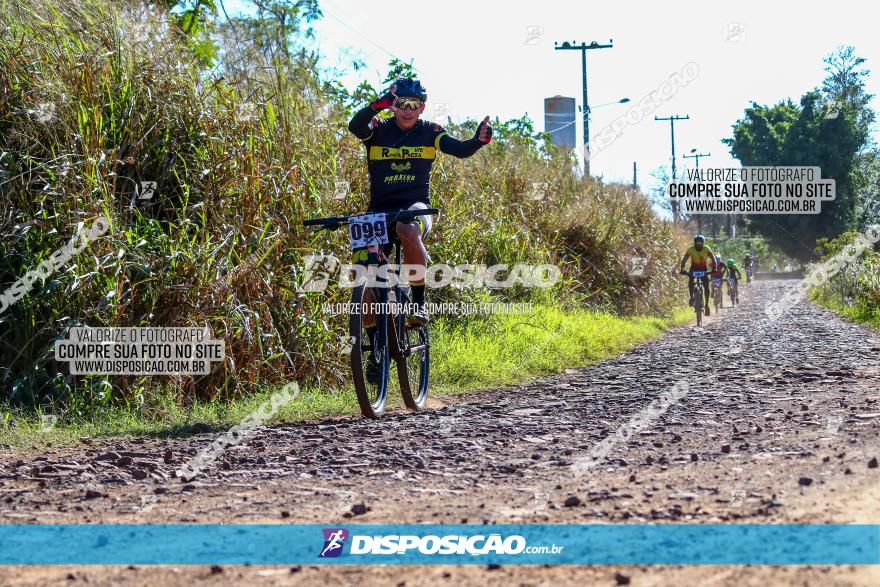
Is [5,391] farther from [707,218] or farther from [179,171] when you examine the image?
[707,218]

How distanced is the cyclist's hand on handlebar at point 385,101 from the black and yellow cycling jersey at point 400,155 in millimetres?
185

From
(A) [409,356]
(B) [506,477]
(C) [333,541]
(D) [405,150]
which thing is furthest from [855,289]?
(C) [333,541]

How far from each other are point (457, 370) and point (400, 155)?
2.99m

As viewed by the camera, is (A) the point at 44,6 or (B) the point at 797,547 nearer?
(B) the point at 797,547

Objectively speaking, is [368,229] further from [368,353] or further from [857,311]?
[857,311]

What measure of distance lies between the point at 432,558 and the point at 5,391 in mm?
4576

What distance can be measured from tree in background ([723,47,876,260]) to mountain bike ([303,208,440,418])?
178 ft

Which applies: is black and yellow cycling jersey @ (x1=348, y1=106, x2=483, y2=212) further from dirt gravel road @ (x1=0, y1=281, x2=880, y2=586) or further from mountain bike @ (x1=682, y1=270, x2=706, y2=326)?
mountain bike @ (x1=682, y1=270, x2=706, y2=326)

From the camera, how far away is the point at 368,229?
672 cm

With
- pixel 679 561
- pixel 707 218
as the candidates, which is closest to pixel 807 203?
pixel 707 218

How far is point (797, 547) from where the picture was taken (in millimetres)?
3176

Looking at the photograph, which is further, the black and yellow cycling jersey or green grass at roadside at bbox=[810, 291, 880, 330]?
green grass at roadside at bbox=[810, 291, 880, 330]

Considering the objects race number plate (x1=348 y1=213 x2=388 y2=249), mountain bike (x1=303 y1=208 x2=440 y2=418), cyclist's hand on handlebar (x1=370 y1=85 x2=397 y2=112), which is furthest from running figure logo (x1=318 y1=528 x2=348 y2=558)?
cyclist's hand on handlebar (x1=370 y1=85 x2=397 y2=112)

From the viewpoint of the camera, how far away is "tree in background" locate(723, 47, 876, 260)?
56.9m
